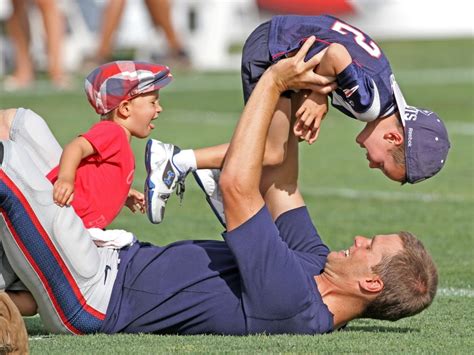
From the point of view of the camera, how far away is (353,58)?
5.85 meters

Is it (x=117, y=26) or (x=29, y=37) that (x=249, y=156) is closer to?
(x=29, y=37)

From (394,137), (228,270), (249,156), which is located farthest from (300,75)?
(228,270)

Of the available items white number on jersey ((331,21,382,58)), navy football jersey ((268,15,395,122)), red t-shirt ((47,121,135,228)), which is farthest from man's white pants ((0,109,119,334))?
white number on jersey ((331,21,382,58))

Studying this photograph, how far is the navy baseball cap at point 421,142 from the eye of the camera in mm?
5844

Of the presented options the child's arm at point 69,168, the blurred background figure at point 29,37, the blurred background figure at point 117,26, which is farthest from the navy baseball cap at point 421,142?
the blurred background figure at point 117,26

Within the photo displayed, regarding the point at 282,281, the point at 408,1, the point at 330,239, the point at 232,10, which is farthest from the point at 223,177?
the point at 408,1

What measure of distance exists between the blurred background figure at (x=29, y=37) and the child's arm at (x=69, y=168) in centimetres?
1036

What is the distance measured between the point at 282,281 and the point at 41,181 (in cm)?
103

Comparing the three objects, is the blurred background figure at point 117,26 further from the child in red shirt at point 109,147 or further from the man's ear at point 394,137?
the man's ear at point 394,137

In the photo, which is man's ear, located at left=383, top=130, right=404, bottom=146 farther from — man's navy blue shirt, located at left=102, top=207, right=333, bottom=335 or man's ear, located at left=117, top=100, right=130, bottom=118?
man's ear, located at left=117, top=100, right=130, bottom=118

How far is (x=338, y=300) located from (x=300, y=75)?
35.0 inches

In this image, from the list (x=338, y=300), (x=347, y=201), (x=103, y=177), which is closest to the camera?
(x=338, y=300)

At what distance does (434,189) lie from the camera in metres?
9.76

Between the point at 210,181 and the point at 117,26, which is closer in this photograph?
the point at 210,181
